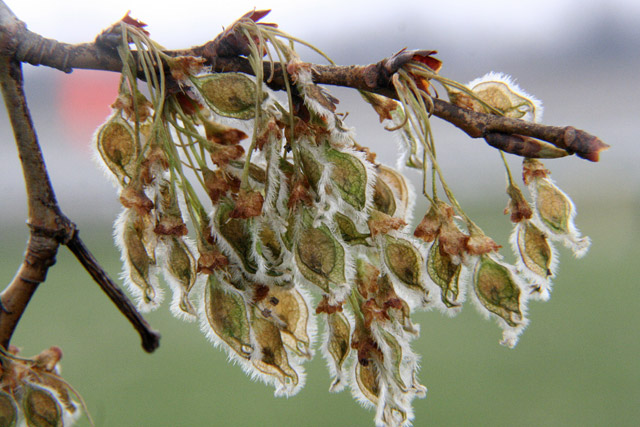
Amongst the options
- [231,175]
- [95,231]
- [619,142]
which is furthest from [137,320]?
[619,142]

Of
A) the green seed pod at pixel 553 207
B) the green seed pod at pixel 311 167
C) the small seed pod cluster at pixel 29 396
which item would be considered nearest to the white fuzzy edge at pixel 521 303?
the green seed pod at pixel 553 207

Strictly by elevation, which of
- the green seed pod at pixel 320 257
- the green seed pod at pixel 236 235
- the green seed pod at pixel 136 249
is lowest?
the green seed pod at pixel 136 249

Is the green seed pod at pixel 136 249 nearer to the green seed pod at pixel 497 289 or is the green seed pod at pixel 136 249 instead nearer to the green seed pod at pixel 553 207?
the green seed pod at pixel 497 289

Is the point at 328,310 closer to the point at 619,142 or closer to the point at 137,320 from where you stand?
the point at 137,320

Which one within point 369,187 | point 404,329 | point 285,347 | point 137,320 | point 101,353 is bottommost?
point 101,353

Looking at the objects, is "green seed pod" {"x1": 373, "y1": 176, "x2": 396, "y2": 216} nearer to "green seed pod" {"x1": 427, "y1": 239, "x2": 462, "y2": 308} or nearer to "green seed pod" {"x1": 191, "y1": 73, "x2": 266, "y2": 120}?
"green seed pod" {"x1": 427, "y1": 239, "x2": 462, "y2": 308}

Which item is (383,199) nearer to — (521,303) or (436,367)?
(521,303)

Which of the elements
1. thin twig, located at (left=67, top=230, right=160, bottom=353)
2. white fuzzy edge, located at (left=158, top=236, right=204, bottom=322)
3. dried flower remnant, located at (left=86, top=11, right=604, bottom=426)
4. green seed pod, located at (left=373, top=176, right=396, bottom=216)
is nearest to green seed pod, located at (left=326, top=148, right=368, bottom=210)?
dried flower remnant, located at (left=86, top=11, right=604, bottom=426)
